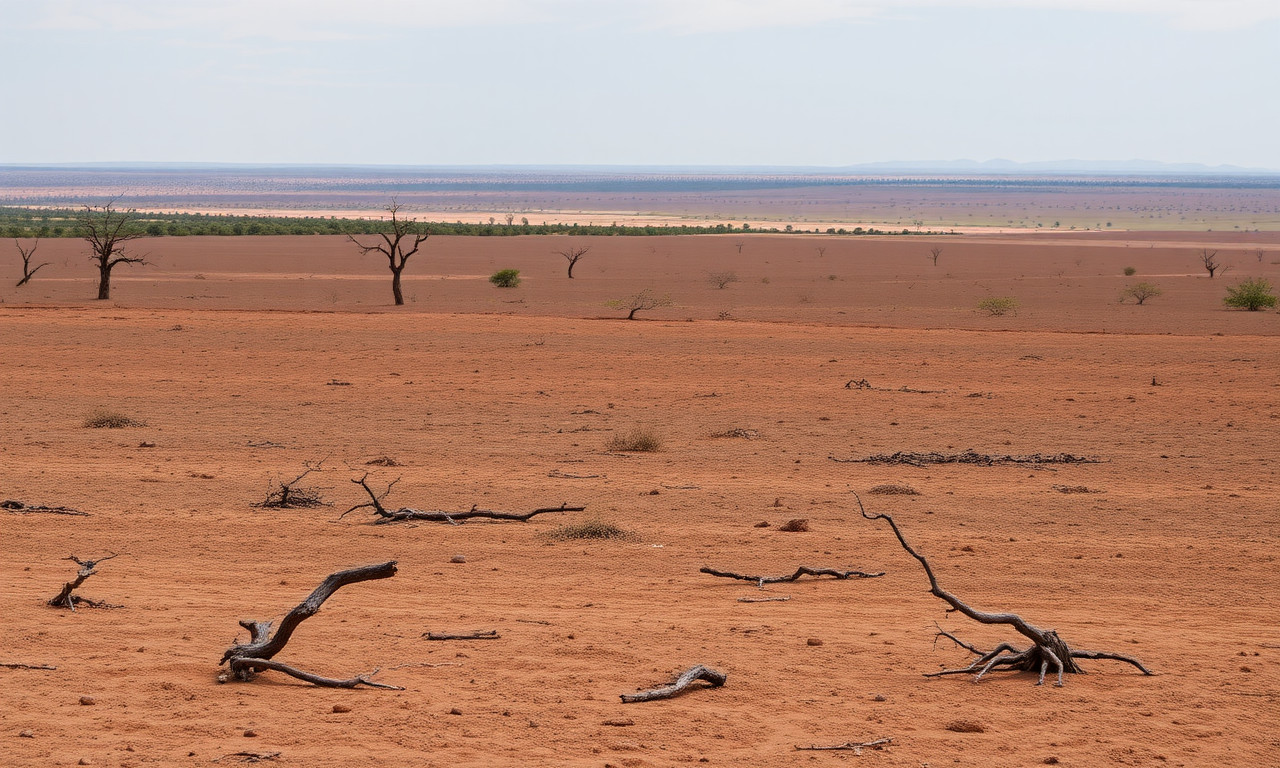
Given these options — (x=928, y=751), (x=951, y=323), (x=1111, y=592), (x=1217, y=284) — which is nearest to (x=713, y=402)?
(x=1111, y=592)

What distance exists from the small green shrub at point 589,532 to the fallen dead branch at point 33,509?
4.40m

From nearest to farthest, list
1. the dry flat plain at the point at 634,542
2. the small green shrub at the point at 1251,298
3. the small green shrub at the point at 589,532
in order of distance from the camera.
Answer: the dry flat plain at the point at 634,542, the small green shrub at the point at 589,532, the small green shrub at the point at 1251,298

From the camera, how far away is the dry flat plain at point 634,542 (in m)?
6.22

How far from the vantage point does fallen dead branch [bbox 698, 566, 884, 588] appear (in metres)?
9.12

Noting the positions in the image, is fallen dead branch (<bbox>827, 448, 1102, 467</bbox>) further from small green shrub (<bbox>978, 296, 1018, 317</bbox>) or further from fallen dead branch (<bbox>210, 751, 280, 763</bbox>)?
small green shrub (<bbox>978, 296, 1018, 317</bbox>)

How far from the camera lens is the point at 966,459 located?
1538 cm

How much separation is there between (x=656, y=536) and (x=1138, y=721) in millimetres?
5438

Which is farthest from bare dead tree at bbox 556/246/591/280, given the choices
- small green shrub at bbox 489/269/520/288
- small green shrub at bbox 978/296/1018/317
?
small green shrub at bbox 978/296/1018/317

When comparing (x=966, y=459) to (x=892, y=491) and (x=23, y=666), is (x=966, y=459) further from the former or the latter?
(x=23, y=666)

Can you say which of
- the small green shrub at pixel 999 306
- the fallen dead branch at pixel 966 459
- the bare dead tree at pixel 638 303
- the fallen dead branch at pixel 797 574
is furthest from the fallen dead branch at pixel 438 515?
the small green shrub at pixel 999 306

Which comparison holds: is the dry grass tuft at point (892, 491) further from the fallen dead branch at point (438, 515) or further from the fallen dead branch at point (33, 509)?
the fallen dead branch at point (33, 509)

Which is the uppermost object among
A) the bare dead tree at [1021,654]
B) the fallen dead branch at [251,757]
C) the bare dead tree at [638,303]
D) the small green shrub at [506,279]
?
the small green shrub at [506,279]

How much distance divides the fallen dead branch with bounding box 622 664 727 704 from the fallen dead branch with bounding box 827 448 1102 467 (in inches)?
344

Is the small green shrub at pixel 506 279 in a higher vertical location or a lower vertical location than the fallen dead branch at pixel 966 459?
higher
